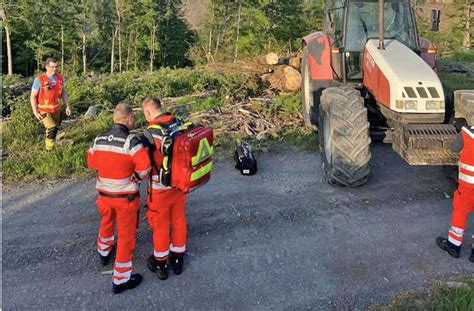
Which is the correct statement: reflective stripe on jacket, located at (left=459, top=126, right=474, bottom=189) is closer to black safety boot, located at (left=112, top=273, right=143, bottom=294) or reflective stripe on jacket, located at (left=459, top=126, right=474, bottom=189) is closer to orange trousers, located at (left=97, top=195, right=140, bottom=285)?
orange trousers, located at (left=97, top=195, right=140, bottom=285)

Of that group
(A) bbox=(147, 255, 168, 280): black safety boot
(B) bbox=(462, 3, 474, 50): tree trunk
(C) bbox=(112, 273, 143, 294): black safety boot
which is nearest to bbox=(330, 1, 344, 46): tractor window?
(A) bbox=(147, 255, 168, 280): black safety boot

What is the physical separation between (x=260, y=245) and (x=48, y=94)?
4.43m

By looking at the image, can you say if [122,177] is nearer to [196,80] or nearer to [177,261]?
[177,261]

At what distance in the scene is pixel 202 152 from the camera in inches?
151

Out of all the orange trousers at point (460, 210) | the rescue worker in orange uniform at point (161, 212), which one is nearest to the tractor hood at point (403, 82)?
the orange trousers at point (460, 210)

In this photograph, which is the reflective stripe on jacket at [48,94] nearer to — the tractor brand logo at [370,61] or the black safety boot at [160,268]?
the black safety boot at [160,268]

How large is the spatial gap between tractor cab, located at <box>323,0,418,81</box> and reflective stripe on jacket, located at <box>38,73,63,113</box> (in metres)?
4.59

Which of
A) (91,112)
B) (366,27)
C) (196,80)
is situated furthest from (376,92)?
(196,80)

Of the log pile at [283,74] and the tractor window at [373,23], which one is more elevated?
Result: the tractor window at [373,23]

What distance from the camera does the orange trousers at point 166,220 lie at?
3893mm

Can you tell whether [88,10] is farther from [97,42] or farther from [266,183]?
[266,183]

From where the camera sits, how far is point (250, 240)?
4.61 metres

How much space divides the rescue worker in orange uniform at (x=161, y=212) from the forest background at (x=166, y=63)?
116 inches

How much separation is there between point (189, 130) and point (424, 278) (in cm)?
262
